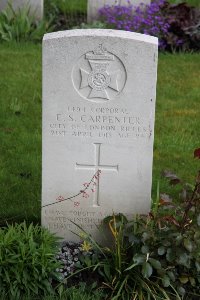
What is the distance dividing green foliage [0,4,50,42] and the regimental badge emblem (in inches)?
189

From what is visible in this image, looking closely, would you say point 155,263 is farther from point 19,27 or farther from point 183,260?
point 19,27

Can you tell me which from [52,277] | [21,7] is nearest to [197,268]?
[52,277]

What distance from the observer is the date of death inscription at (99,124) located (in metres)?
4.98

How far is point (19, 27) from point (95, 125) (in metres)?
4.90

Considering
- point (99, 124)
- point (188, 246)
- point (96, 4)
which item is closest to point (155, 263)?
point (188, 246)

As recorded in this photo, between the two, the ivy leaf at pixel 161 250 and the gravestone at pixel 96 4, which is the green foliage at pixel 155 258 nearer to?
the ivy leaf at pixel 161 250

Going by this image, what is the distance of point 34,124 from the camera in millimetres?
7293

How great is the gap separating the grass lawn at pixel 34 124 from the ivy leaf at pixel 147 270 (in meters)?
1.19

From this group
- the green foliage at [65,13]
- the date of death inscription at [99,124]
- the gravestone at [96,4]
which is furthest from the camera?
the green foliage at [65,13]

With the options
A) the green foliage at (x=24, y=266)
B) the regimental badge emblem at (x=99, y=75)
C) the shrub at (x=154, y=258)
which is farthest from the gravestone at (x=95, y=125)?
the green foliage at (x=24, y=266)

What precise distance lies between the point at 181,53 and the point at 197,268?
5.03m

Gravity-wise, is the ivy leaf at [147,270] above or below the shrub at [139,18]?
below

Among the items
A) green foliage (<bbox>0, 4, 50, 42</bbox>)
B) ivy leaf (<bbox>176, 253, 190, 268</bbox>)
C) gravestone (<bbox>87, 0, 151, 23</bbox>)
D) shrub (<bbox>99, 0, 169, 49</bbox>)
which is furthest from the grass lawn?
ivy leaf (<bbox>176, 253, 190, 268</bbox>)

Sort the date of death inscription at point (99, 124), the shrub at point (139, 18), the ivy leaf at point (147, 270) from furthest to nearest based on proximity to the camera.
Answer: the shrub at point (139, 18) < the date of death inscription at point (99, 124) < the ivy leaf at point (147, 270)
